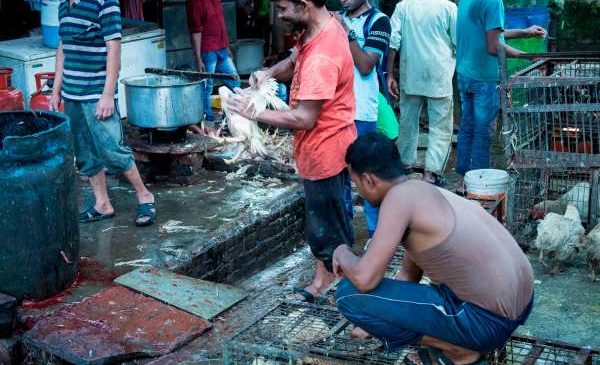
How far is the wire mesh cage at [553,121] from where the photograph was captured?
264 inches

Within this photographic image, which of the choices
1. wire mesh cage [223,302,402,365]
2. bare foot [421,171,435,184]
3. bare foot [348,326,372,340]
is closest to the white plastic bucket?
bare foot [421,171,435,184]

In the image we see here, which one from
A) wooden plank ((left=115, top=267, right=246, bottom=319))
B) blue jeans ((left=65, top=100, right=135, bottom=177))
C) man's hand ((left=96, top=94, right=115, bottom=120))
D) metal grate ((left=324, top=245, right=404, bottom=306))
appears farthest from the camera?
blue jeans ((left=65, top=100, right=135, bottom=177))

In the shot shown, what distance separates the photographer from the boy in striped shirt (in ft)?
22.2

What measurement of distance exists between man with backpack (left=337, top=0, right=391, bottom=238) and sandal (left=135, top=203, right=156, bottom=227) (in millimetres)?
1876

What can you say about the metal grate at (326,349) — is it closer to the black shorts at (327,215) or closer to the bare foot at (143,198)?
the black shorts at (327,215)

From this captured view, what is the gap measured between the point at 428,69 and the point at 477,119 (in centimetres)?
75

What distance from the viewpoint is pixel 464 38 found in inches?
327

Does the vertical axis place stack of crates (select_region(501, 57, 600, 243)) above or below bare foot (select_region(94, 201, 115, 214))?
above

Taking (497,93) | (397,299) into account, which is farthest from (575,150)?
(397,299)

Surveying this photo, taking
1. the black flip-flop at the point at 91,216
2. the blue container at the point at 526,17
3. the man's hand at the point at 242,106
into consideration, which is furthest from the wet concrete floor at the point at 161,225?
the blue container at the point at 526,17

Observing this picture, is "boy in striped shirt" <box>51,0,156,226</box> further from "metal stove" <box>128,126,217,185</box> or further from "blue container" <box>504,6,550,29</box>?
"blue container" <box>504,6,550,29</box>

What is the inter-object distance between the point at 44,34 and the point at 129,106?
1.91 m

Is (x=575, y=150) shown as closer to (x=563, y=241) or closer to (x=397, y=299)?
(x=563, y=241)

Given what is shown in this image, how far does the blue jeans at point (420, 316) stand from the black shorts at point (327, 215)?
1.21 metres
